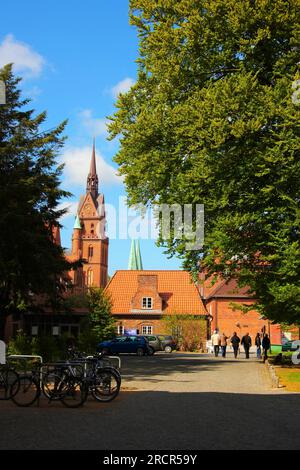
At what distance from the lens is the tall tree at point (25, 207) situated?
73.6ft

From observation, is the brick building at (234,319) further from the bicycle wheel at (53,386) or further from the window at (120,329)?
the bicycle wheel at (53,386)

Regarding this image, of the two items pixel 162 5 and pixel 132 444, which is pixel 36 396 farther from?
pixel 162 5

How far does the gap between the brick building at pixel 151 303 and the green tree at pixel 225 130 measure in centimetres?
3491

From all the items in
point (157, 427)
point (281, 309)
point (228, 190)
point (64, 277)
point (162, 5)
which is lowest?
point (157, 427)

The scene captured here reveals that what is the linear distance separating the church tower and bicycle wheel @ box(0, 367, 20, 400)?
113 m

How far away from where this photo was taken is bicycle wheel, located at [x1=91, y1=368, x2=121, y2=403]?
A: 520 inches

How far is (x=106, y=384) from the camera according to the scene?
43.5 ft

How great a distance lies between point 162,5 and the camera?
23016 millimetres

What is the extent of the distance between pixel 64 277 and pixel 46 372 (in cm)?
1921

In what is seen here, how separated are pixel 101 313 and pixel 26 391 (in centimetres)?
3773

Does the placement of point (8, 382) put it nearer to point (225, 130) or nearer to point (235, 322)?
point (225, 130)

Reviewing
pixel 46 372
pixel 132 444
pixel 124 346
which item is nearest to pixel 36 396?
pixel 46 372

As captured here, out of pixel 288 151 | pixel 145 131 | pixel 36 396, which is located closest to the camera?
pixel 36 396

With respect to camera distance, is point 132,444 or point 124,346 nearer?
point 132,444
